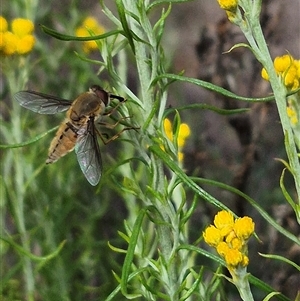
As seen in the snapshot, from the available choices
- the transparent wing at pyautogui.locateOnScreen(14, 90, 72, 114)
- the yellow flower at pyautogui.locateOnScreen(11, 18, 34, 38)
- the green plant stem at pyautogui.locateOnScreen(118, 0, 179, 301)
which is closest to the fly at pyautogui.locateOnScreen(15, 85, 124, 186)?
the transparent wing at pyautogui.locateOnScreen(14, 90, 72, 114)

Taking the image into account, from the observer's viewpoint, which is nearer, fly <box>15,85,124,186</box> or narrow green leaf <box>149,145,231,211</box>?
narrow green leaf <box>149,145,231,211</box>

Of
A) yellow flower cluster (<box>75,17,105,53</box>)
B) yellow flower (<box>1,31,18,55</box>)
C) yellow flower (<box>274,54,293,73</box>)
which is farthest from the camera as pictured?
yellow flower cluster (<box>75,17,105,53</box>)

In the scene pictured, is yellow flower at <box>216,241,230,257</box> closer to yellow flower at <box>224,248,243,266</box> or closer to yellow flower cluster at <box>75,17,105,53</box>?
yellow flower at <box>224,248,243,266</box>

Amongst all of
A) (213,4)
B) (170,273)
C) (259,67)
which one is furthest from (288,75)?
Result: (213,4)

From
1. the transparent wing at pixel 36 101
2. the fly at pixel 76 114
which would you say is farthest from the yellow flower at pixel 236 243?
the transparent wing at pixel 36 101

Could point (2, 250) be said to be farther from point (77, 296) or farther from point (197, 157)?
point (197, 157)

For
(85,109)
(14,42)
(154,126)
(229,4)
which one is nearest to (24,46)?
(14,42)
